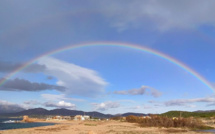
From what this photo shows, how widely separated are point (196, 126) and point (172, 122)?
22.3ft

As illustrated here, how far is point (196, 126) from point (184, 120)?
11.9ft

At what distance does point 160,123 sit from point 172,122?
400 cm

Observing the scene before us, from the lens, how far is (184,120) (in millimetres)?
67562

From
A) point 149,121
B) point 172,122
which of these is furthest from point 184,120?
point 149,121

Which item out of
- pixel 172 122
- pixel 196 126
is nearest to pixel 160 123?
pixel 172 122

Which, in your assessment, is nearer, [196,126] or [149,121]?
[196,126]

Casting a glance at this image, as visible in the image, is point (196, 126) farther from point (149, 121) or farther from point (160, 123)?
point (149, 121)

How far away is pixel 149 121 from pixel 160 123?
22.9 feet

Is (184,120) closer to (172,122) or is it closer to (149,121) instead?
(172,122)

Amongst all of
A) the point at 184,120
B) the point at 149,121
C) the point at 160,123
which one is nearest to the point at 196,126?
the point at 184,120

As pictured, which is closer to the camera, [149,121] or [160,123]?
[160,123]

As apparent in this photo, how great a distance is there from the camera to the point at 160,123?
7019cm

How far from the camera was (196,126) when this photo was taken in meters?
66.4

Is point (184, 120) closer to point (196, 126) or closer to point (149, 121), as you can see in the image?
point (196, 126)
